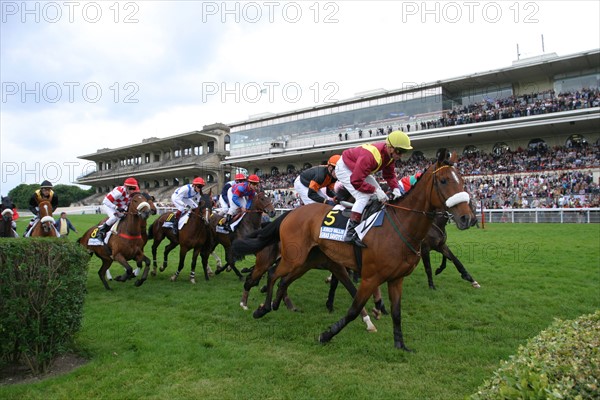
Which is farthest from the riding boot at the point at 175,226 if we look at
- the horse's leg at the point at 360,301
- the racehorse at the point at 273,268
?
the horse's leg at the point at 360,301

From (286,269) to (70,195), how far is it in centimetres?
7835

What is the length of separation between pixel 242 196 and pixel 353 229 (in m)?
3.69

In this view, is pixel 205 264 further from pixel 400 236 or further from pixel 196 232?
pixel 400 236

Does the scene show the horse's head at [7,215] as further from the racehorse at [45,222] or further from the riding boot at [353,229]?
the riding boot at [353,229]

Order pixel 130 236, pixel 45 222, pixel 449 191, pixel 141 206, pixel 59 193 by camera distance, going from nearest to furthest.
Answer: pixel 449 191, pixel 141 206, pixel 130 236, pixel 45 222, pixel 59 193

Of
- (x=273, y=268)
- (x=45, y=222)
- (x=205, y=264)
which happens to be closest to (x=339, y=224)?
Result: (x=273, y=268)

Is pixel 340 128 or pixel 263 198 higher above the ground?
pixel 340 128

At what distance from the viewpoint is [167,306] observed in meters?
5.80

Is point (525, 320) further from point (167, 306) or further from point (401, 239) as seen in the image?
point (167, 306)

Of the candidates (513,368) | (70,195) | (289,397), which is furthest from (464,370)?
(70,195)

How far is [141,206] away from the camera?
6.55 m

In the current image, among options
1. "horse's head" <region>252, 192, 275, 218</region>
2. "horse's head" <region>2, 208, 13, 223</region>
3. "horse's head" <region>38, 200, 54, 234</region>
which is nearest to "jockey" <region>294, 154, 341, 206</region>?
"horse's head" <region>252, 192, 275, 218</region>

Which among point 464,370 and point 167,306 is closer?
point 464,370

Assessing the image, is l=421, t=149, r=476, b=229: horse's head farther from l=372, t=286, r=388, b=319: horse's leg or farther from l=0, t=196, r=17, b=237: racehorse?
l=0, t=196, r=17, b=237: racehorse
